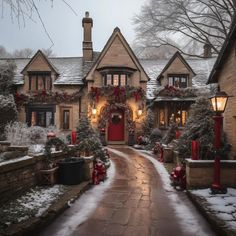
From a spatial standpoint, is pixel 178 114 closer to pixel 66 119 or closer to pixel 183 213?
pixel 66 119

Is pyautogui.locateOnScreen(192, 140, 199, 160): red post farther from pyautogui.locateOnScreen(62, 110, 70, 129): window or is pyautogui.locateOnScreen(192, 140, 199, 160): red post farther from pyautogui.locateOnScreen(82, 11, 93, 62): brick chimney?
pyautogui.locateOnScreen(82, 11, 93, 62): brick chimney

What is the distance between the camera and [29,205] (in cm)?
698

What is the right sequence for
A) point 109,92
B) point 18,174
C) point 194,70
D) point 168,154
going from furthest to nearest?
point 194,70, point 109,92, point 168,154, point 18,174

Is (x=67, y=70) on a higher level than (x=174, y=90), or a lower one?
higher

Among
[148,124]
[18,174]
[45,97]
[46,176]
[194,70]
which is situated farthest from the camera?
[194,70]

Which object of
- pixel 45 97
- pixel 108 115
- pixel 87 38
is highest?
pixel 87 38

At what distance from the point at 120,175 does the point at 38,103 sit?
15.6m

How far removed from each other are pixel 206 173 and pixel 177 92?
15.9 metres

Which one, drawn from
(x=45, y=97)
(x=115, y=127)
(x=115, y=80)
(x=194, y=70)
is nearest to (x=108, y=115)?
(x=115, y=127)

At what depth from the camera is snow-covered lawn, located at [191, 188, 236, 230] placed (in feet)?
20.5

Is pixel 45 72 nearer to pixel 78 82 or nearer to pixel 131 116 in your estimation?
pixel 78 82

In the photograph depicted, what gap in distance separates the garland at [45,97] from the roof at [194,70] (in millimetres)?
6276

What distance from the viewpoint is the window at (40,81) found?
1003 inches

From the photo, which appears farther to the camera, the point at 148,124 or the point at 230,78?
the point at 148,124
